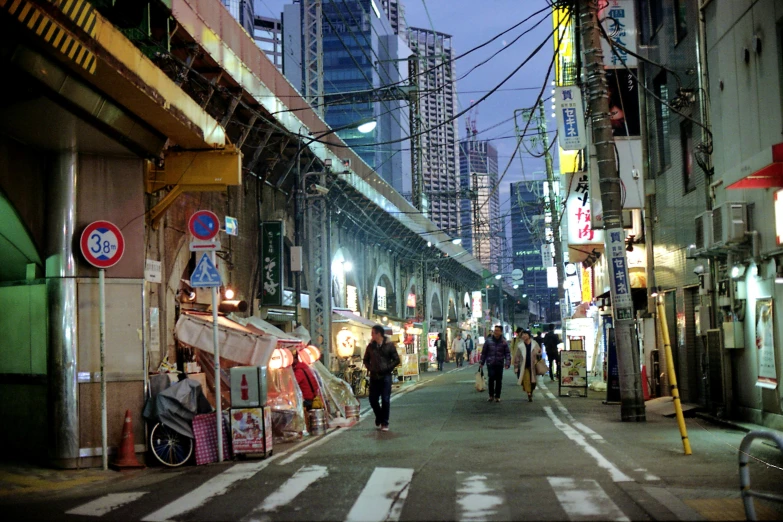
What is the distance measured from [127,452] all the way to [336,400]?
21.4 ft

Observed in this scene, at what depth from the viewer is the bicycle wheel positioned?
39.2 feet

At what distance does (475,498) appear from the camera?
27.9ft

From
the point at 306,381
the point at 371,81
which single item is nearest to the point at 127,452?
the point at 306,381

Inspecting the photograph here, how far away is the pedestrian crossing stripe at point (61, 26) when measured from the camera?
812 cm

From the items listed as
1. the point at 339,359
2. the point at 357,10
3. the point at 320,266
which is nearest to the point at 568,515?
the point at 320,266

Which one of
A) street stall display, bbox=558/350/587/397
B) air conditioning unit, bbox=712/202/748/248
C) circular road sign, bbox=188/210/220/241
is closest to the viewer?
circular road sign, bbox=188/210/220/241

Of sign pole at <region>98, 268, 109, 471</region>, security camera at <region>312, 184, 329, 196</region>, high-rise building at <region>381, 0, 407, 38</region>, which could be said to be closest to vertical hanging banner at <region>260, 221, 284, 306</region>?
security camera at <region>312, 184, 329, 196</region>

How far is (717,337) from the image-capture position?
56.5ft

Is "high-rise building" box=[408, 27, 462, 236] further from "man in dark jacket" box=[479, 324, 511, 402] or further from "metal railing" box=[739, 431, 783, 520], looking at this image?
"metal railing" box=[739, 431, 783, 520]

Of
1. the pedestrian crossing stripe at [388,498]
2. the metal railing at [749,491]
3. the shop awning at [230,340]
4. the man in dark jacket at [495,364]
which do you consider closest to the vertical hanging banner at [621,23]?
the man in dark jacket at [495,364]

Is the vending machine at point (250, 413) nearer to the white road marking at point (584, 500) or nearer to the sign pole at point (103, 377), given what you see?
the sign pole at point (103, 377)

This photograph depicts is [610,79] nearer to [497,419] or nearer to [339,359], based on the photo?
[497,419]

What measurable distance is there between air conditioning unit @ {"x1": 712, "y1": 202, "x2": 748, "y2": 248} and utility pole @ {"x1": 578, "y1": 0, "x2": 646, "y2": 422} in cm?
185

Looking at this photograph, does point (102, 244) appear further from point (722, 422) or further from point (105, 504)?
point (722, 422)
